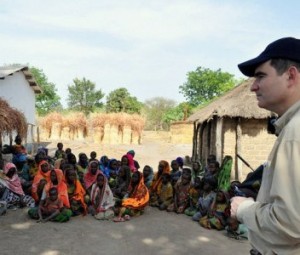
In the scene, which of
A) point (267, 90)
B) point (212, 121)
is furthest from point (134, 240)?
point (212, 121)

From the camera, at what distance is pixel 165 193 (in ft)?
25.4

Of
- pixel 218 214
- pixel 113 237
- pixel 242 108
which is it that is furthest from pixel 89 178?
pixel 242 108

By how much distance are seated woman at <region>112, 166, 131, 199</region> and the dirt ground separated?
38.8 inches

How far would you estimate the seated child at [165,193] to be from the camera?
24.9 feet

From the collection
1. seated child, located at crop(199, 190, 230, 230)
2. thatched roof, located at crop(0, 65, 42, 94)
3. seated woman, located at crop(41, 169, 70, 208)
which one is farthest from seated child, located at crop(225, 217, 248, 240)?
thatched roof, located at crop(0, 65, 42, 94)

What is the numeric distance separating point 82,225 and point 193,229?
192 centimetres

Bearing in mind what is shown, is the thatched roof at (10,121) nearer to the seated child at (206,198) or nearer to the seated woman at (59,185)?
the seated woman at (59,185)

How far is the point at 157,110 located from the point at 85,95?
15.2 m

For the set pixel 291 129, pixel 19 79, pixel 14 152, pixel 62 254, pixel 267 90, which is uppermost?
pixel 19 79

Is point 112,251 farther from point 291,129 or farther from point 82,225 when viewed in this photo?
point 291,129

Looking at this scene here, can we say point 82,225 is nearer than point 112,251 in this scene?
No

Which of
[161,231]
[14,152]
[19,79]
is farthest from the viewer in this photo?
[19,79]

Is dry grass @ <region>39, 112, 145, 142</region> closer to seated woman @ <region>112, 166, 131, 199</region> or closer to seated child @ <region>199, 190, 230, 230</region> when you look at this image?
seated woman @ <region>112, 166, 131, 199</region>

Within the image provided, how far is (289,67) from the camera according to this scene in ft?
4.14
